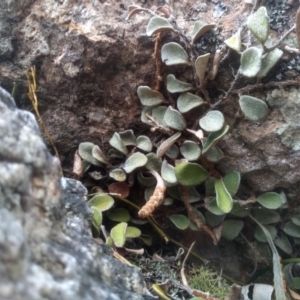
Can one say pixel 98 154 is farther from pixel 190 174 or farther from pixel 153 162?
pixel 190 174

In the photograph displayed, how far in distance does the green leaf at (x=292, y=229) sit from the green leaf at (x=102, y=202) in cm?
51

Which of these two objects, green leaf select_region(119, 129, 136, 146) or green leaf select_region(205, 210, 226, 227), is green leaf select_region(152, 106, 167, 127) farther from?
green leaf select_region(205, 210, 226, 227)

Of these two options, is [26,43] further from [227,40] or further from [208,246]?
[208,246]

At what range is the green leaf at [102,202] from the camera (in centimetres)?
111

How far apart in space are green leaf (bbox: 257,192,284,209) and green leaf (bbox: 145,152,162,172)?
291 mm

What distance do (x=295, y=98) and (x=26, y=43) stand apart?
2.44 feet

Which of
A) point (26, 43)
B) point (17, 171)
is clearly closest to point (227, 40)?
point (26, 43)

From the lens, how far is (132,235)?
112 cm

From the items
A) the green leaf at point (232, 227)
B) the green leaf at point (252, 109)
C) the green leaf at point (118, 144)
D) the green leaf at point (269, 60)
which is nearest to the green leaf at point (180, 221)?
the green leaf at point (232, 227)

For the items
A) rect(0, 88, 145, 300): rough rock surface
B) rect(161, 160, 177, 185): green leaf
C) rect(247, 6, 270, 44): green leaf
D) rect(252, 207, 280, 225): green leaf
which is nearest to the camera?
rect(0, 88, 145, 300): rough rock surface

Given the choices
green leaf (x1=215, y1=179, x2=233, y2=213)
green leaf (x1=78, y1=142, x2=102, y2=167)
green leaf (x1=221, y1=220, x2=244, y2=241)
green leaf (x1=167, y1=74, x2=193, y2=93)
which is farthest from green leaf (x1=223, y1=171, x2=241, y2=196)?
green leaf (x1=78, y1=142, x2=102, y2=167)

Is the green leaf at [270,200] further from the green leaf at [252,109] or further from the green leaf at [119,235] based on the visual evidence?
the green leaf at [119,235]

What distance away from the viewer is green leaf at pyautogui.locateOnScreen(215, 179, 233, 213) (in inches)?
41.4

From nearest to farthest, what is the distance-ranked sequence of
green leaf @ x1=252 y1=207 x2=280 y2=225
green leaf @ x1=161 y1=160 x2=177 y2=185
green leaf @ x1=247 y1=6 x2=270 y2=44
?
1. green leaf @ x1=247 y1=6 x2=270 y2=44
2. green leaf @ x1=161 y1=160 x2=177 y2=185
3. green leaf @ x1=252 y1=207 x2=280 y2=225
